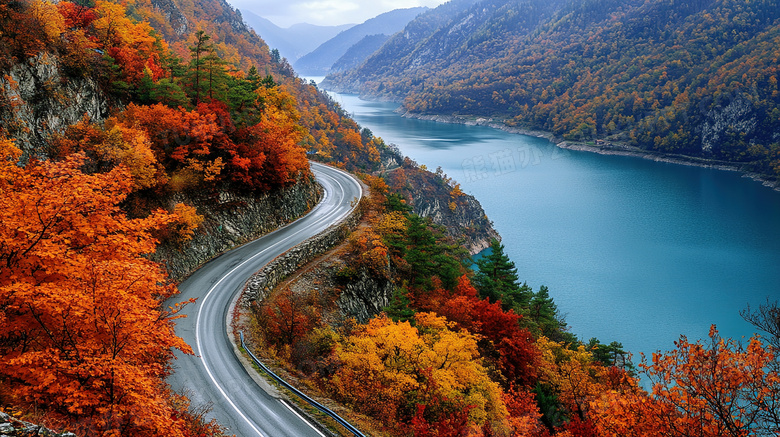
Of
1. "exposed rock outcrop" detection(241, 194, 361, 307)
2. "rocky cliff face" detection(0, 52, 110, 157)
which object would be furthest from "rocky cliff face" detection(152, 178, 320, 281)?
"rocky cliff face" detection(0, 52, 110, 157)

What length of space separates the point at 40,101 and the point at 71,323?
19872mm

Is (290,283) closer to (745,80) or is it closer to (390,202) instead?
(390,202)

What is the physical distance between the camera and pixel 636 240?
249 feet

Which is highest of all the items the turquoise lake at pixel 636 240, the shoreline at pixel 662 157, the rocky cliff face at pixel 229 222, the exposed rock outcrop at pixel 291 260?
the shoreline at pixel 662 157

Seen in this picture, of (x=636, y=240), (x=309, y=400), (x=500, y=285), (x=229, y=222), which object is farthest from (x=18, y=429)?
(x=636, y=240)

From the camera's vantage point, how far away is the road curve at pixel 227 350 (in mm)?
15586

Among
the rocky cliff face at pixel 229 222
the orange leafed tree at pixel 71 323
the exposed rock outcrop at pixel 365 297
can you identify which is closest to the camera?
the orange leafed tree at pixel 71 323

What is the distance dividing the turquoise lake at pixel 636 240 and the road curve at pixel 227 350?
39.1 meters

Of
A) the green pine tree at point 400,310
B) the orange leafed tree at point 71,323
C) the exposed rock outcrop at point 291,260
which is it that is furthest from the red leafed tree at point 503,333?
the orange leafed tree at point 71,323

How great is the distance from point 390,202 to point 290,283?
58.3 ft

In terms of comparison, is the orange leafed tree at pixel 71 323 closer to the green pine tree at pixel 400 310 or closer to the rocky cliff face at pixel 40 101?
the rocky cliff face at pixel 40 101

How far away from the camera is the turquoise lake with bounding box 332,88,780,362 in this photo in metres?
51.8

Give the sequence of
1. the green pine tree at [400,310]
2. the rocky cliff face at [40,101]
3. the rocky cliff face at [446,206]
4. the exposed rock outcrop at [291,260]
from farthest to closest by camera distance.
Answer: the rocky cliff face at [446,206], the green pine tree at [400,310], the exposed rock outcrop at [291,260], the rocky cliff face at [40,101]

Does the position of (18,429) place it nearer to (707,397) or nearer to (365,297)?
(707,397)
